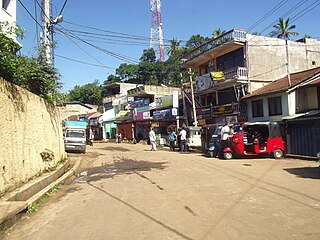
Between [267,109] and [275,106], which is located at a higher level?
[275,106]

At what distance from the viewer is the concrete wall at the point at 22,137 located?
8.13 m

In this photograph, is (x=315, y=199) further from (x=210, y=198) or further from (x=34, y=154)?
(x=34, y=154)

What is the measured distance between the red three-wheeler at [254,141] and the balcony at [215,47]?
10.6 meters

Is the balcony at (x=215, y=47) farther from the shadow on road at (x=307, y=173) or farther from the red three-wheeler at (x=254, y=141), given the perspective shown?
the shadow on road at (x=307, y=173)

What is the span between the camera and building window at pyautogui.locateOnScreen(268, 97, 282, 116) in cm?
2284

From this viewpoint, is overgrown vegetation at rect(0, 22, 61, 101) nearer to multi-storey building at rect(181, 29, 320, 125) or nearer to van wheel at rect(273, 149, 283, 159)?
van wheel at rect(273, 149, 283, 159)

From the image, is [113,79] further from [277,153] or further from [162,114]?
[277,153]

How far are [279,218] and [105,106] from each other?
170ft

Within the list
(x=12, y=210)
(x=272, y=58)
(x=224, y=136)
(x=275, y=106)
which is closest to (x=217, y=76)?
(x=272, y=58)

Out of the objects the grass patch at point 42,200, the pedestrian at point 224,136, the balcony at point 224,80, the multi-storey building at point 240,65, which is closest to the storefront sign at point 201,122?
the multi-storey building at point 240,65

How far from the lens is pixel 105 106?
5619 centimetres

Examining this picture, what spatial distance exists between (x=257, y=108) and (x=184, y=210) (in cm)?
2000

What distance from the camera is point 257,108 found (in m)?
25.2

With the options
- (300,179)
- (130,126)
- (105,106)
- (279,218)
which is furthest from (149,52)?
(279,218)
